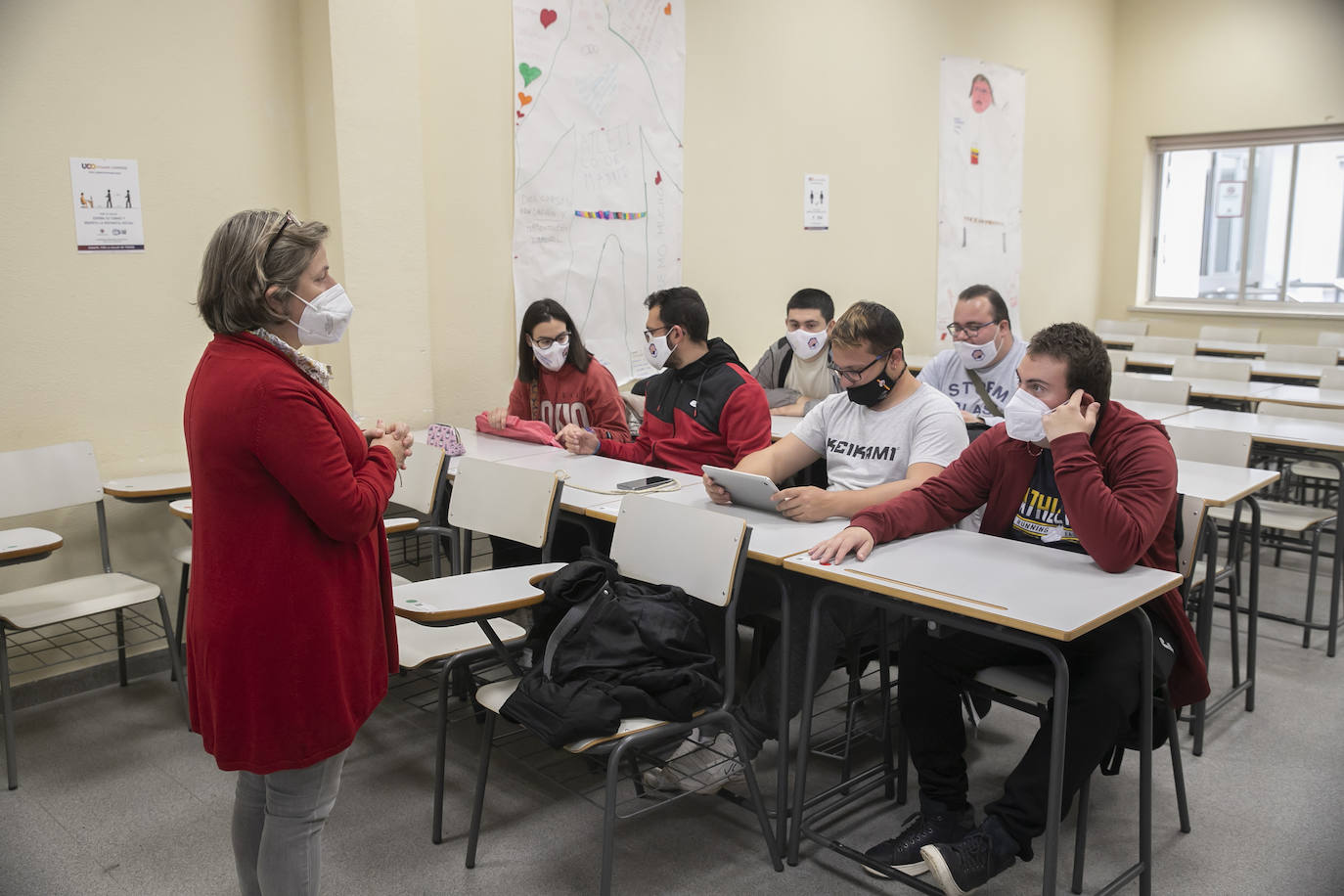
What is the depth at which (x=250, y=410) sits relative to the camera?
4.78 feet

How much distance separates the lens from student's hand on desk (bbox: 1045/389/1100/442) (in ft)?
6.92

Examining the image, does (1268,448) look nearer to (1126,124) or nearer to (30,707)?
(30,707)

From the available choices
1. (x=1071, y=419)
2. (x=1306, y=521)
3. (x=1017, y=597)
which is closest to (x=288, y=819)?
(x=1017, y=597)

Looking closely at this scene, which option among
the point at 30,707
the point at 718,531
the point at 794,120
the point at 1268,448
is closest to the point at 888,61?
the point at 794,120

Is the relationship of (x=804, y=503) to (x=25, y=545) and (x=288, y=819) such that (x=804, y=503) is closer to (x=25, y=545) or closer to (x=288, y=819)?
(x=288, y=819)

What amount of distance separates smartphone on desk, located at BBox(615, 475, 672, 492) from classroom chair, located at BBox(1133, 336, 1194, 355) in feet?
16.0

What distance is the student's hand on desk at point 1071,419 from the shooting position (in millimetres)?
2109

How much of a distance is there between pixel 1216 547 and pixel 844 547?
137 centimetres

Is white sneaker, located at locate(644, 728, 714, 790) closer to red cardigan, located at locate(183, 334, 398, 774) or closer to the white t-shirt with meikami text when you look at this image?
the white t-shirt with meikami text

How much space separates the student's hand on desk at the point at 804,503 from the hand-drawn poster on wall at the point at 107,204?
231 centimetres

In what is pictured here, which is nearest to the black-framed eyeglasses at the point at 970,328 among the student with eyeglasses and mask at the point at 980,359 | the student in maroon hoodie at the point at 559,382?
the student with eyeglasses and mask at the point at 980,359

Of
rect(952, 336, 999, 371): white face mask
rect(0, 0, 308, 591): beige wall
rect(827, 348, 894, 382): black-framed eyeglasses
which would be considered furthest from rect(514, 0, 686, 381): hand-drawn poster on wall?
rect(827, 348, 894, 382): black-framed eyeglasses

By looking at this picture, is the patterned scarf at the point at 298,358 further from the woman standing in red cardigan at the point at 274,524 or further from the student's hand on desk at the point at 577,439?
the student's hand on desk at the point at 577,439

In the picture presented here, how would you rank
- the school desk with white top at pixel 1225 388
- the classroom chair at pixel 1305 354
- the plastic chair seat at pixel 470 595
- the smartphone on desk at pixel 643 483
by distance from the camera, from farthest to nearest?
the classroom chair at pixel 1305 354 → the school desk with white top at pixel 1225 388 → the smartphone on desk at pixel 643 483 → the plastic chair seat at pixel 470 595
